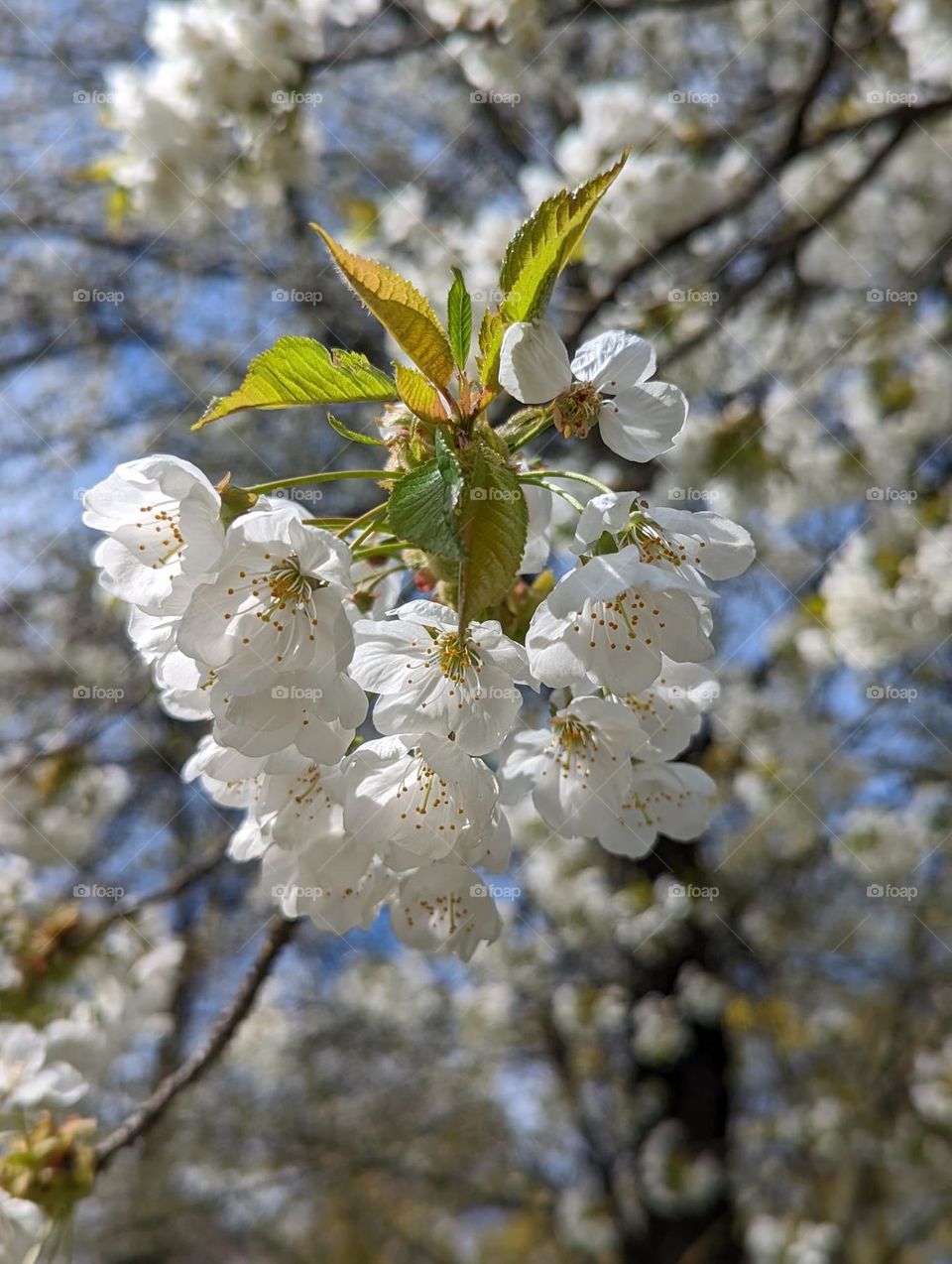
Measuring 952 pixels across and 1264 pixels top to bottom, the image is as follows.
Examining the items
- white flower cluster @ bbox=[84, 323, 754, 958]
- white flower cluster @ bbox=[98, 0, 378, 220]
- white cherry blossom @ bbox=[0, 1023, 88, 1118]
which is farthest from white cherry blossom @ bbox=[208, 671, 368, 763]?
white flower cluster @ bbox=[98, 0, 378, 220]

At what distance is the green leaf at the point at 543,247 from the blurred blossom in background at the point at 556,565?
0.42m

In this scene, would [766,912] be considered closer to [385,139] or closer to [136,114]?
[385,139]

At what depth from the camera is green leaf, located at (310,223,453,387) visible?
0.77 meters

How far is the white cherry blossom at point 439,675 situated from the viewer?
2.76ft

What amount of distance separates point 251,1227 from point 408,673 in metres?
5.89

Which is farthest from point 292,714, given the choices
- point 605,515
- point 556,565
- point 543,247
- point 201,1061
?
point 556,565

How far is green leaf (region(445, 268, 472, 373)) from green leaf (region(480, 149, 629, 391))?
44mm

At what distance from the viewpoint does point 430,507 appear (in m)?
0.73

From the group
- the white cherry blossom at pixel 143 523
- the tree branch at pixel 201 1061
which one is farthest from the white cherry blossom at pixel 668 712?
the tree branch at pixel 201 1061

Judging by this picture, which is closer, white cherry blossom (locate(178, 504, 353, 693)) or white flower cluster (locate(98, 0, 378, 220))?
white cherry blossom (locate(178, 504, 353, 693))

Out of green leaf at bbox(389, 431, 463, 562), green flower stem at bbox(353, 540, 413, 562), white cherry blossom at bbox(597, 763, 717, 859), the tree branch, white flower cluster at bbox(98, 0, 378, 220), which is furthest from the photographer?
white flower cluster at bbox(98, 0, 378, 220)

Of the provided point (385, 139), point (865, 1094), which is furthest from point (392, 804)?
point (865, 1094)

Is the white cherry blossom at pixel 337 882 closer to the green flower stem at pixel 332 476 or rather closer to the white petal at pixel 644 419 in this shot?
the green flower stem at pixel 332 476

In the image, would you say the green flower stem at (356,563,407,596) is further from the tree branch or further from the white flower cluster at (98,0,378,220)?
the white flower cluster at (98,0,378,220)
